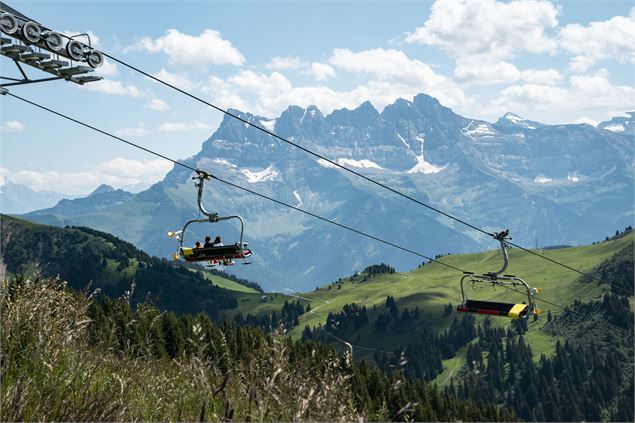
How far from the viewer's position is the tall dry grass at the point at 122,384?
6551mm

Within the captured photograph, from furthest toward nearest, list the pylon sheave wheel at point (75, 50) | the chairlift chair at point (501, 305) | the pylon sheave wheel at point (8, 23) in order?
the chairlift chair at point (501, 305) → the pylon sheave wheel at point (75, 50) → the pylon sheave wheel at point (8, 23)

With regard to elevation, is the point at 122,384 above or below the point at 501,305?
above

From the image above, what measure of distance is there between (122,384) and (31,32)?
10.2 m

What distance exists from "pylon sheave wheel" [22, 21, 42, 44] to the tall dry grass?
6.40 meters

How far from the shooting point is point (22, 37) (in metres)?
14.2

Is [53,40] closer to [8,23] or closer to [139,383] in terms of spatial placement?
[8,23]

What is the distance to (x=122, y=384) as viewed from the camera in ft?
22.7

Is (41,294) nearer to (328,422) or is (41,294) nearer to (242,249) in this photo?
(328,422)

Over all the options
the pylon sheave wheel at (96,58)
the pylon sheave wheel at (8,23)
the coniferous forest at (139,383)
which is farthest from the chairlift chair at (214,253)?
the coniferous forest at (139,383)

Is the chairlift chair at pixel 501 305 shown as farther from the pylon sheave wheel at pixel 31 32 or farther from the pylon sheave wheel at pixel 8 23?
the pylon sheave wheel at pixel 8 23

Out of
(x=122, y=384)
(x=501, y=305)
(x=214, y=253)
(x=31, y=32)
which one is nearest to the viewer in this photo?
(x=122, y=384)

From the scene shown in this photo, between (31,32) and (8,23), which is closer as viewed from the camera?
(8,23)

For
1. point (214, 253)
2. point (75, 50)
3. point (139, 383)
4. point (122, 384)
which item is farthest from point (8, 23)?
point (214, 253)

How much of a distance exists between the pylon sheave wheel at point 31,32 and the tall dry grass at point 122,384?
6.40 meters
